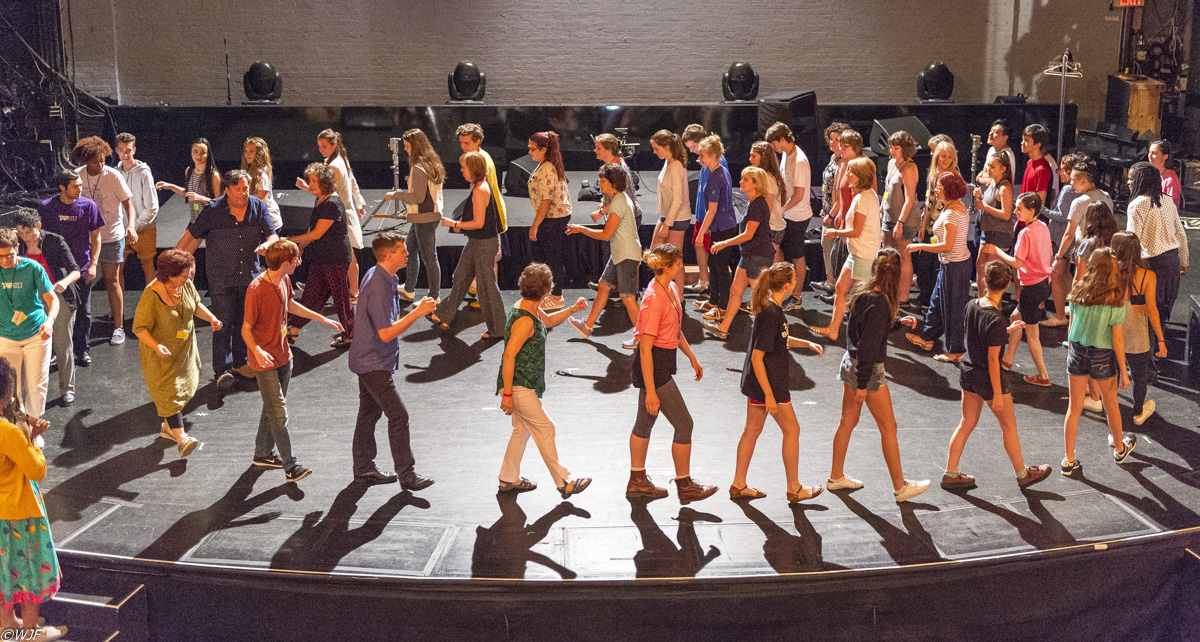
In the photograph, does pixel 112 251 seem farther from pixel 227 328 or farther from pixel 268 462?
pixel 268 462

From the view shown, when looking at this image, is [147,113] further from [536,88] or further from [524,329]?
[524,329]

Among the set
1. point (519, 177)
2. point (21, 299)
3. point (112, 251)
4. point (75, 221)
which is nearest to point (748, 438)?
point (21, 299)

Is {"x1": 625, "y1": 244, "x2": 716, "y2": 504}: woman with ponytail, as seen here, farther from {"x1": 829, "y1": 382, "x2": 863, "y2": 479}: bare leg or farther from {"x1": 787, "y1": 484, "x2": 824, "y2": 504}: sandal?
{"x1": 829, "y1": 382, "x2": 863, "y2": 479}: bare leg

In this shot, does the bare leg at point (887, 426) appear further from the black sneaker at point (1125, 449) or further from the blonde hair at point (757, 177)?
the blonde hair at point (757, 177)

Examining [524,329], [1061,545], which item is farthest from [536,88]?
[1061,545]

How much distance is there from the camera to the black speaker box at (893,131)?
458 inches

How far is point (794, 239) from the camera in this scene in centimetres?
801

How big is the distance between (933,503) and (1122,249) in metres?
1.75

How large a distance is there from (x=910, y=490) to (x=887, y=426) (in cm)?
36

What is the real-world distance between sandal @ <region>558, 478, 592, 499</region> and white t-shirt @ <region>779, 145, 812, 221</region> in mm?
3499

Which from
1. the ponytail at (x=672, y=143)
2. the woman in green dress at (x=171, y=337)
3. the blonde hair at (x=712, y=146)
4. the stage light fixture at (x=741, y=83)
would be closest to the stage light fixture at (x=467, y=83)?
the stage light fixture at (x=741, y=83)

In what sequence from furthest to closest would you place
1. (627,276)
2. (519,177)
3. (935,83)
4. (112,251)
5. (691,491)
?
(935,83) < (519,177) < (112,251) < (627,276) < (691,491)

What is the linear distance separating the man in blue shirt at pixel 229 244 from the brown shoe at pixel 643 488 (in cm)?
280

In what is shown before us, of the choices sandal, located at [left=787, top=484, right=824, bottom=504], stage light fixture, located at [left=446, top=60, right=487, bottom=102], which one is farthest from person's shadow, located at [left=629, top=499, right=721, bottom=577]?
stage light fixture, located at [left=446, top=60, right=487, bottom=102]
